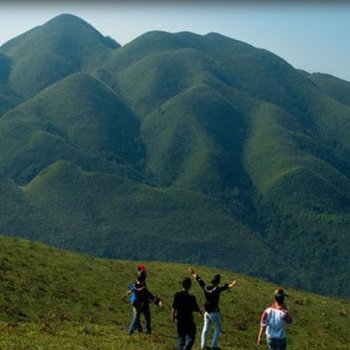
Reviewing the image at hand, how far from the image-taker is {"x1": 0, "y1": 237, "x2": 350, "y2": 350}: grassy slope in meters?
25.5

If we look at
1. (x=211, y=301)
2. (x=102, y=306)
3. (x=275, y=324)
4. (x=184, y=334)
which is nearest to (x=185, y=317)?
(x=184, y=334)

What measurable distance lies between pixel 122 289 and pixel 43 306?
1108cm

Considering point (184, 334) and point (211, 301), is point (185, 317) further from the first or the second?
point (211, 301)

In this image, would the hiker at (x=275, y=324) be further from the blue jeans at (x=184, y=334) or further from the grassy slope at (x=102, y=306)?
the grassy slope at (x=102, y=306)

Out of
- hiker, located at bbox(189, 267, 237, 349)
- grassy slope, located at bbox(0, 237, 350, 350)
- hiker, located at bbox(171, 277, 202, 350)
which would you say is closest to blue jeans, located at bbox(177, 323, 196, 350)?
hiker, located at bbox(171, 277, 202, 350)

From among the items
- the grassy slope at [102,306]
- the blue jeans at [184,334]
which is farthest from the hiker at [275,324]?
the grassy slope at [102,306]

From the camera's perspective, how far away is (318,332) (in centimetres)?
4547

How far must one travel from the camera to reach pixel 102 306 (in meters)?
42.4

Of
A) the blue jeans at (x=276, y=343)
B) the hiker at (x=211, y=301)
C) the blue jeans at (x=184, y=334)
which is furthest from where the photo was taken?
the hiker at (x=211, y=301)

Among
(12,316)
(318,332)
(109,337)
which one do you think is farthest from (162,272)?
(109,337)

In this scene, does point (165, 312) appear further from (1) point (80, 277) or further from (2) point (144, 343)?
(2) point (144, 343)

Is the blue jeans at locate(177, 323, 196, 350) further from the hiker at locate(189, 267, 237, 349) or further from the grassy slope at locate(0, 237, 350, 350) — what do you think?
the hiker at locate(189, 267, 237, 349)

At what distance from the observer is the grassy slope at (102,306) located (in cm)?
2545

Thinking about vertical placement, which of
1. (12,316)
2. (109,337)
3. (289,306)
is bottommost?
(289,306)
